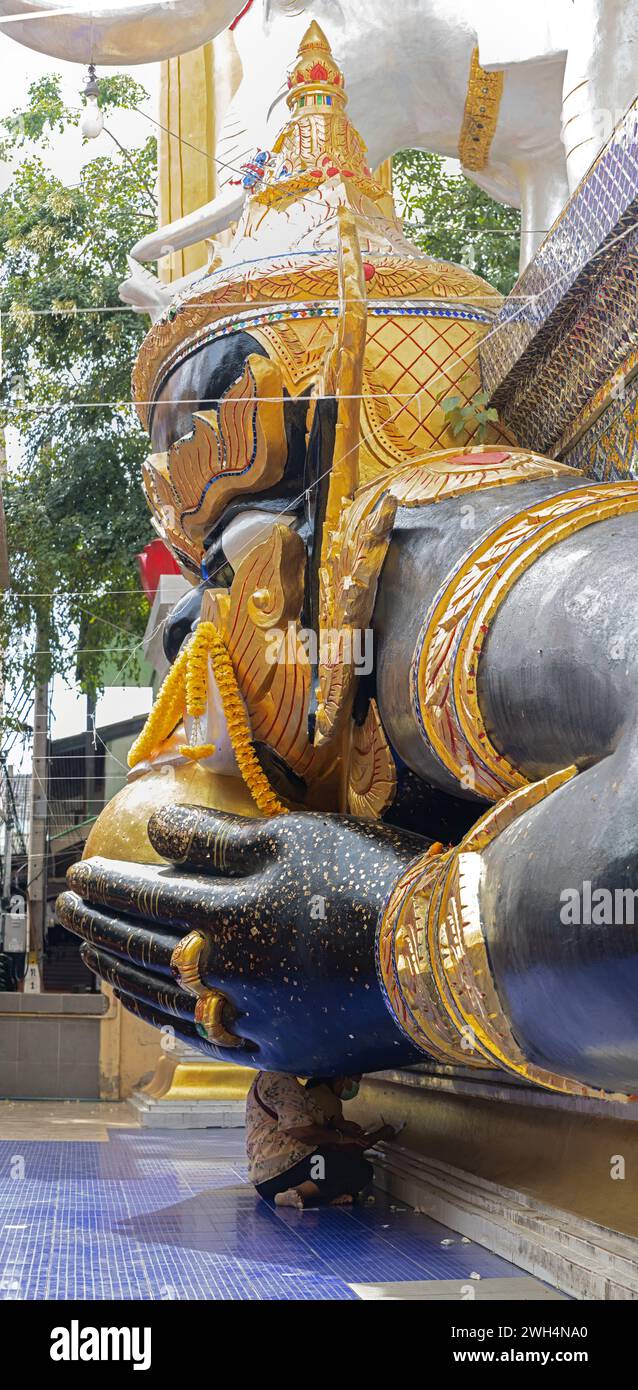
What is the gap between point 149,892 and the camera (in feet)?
9.03

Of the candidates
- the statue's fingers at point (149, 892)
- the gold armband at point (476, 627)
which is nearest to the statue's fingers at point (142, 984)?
the statue's fingers at point (149, 892)

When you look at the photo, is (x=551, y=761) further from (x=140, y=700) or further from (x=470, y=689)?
(x=140, y=700)

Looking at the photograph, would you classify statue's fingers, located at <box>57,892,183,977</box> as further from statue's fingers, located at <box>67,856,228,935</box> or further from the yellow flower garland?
the yellow flower garland

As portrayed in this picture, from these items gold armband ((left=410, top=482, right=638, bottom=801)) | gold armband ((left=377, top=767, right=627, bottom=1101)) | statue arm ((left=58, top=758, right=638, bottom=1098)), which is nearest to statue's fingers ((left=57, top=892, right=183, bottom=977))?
statue arm ((left=58, top=758, right=638, bottom=1098))

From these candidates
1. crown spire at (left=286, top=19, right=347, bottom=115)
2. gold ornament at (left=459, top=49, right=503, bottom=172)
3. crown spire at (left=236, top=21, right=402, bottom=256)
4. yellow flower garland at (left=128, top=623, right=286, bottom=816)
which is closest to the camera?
yellow flower garland at (left=128, top=623, right=286, bottom=816)

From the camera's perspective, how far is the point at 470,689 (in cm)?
204

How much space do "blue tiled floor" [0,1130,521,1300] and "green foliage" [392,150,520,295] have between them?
3625 mm

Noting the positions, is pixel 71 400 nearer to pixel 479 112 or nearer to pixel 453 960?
pixel 479 112

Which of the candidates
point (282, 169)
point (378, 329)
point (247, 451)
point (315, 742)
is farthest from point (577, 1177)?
point (282, 169)

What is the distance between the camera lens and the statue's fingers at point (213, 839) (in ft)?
8.04

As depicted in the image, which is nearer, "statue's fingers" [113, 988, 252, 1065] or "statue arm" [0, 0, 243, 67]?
"statue's fingers" [113, 988, 252, 1065]

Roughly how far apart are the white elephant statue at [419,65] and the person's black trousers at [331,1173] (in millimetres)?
2233

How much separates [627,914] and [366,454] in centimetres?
169

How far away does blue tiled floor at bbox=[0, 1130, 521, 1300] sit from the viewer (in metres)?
2.56
